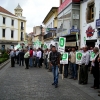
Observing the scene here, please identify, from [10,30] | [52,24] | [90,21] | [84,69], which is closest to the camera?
[84,69]

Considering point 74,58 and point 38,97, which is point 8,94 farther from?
point 74,58

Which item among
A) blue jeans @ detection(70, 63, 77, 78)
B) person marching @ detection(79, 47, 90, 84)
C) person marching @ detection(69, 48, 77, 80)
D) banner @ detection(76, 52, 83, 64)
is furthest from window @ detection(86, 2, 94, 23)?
person marching @ detection(79, 47, 90, 84)

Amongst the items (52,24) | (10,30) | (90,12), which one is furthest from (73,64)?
(10,30)

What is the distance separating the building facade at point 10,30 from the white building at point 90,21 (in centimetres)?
4529

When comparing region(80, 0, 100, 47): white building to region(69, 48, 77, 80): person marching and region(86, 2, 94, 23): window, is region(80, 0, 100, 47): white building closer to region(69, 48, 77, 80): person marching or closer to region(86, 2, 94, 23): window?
region(86, 2, 94, 23): window

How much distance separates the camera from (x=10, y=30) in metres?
64.6

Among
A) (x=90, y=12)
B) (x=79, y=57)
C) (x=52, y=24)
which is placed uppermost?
(x=52, y=24)

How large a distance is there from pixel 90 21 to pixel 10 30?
50225 millimetres

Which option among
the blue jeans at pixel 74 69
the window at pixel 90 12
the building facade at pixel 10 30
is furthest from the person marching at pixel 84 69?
the building facade at pixel 10 30

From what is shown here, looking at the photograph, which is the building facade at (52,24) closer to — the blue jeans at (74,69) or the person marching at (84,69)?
the blue jeans at (74,69)

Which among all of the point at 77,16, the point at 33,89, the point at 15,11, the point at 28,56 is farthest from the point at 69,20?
the point at 15,11

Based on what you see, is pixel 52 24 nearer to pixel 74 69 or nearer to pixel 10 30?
pixel 74 69

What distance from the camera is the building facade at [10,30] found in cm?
6203

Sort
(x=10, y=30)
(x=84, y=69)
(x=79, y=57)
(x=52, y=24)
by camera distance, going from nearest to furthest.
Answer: (x=84, y=69) → (x=79, y=57) → (x=52, y=24) → (x=10, y=30)
